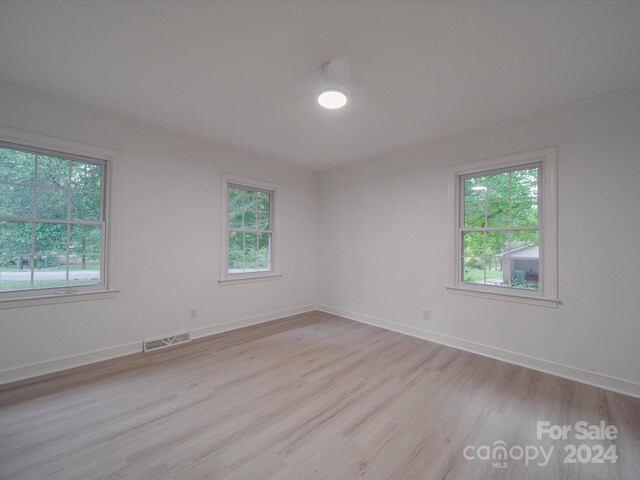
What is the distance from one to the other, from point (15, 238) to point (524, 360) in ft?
17.1

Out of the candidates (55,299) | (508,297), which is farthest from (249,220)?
(508,297)

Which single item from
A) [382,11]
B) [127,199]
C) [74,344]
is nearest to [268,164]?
[127,199]

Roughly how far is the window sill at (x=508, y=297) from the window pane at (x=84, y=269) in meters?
4.14

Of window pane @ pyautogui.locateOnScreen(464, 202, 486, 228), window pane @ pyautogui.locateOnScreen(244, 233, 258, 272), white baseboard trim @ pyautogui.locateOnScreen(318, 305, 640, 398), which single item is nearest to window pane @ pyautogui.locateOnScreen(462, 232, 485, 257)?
window pane @ pyautogui.locateOnScreen(464, 202, 486, 228)

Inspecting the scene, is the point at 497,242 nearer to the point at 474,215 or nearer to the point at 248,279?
the point at 474,215

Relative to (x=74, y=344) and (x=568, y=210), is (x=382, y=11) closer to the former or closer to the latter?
A: (x=568, y=210)

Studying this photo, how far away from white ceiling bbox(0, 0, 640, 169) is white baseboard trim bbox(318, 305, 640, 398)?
8.49 feet

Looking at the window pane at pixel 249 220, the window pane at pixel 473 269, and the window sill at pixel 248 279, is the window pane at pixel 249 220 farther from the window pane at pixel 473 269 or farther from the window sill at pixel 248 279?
the window pane at pixel 473 269

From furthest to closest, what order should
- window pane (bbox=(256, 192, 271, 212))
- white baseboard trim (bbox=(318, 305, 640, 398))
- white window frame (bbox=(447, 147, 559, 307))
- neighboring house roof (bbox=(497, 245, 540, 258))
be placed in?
window pane (bbox=(256, 192, 271, 212))
neighboring house roof (bbox=(497, 245, 540, 258))
white window frame (bbox=(447, 147, 559, 307))
white baseboard trim (bbox=(318, 305, 640, 398))

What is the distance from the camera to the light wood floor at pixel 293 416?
61.7 inches

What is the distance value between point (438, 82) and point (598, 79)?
1315mm

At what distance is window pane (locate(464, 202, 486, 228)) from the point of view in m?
3.29

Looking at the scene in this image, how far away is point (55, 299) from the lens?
103 inches

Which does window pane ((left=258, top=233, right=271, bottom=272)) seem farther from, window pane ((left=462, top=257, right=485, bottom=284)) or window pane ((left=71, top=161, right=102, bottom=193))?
window pane ((left=462, top=257, right=485, bottom=284))
